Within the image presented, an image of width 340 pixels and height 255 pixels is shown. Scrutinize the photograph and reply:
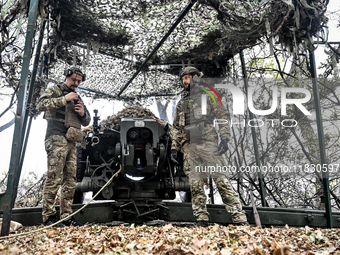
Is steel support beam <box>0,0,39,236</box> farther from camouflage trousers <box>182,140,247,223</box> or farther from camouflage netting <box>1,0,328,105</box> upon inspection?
camouflage trousers <box>182,140,247,223</box>

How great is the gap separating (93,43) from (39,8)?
4.62ft

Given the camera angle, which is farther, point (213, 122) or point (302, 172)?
point (302, 172)

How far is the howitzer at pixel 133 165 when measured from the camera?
4.78 m

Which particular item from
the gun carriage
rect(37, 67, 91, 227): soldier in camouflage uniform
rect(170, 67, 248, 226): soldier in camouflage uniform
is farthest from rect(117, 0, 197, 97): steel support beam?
rect(37, 67, 91, 227): soldier in camouflage uniform

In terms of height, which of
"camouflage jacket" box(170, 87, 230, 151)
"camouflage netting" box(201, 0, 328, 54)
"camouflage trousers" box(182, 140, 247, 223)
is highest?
"camouflage netting" box(201, 0, 328, 54)

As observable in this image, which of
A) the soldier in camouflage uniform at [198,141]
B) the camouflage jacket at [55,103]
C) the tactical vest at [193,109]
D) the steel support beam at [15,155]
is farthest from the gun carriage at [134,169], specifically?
the steel support beam at [15,155]

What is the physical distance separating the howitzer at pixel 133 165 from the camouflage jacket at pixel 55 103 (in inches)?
32.5

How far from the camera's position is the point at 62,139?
4125mm

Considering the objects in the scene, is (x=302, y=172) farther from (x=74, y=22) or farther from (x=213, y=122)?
(x=74, y=22)

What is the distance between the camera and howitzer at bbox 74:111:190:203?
478 cm

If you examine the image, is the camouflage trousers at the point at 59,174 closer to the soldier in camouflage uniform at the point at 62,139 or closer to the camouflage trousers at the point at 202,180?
the soldier in camouflage uniform at the point at 62,139

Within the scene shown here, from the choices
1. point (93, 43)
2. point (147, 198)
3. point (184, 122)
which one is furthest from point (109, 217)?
point (93, 43)

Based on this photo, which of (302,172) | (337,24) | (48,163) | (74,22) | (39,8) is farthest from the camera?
(302,172)

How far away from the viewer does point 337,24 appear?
17.0 feet
